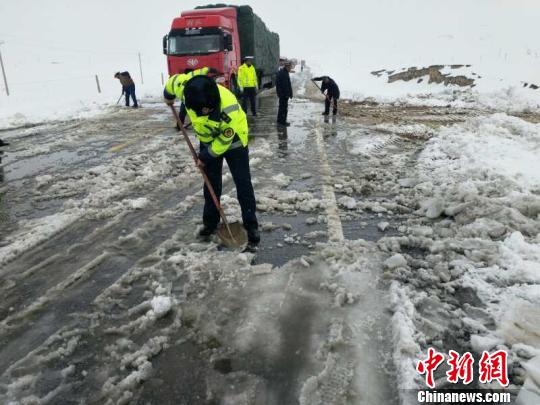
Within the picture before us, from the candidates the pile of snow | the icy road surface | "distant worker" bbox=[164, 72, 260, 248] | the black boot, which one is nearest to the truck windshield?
the icy road surface

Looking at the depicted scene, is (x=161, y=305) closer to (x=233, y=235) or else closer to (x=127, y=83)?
(x=233, y=235)

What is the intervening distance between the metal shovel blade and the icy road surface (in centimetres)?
24

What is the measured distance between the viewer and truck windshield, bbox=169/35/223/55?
1384 cm

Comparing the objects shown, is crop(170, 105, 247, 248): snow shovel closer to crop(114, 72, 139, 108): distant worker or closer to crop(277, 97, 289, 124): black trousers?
crop(277, 97, 289, 124): black trousers

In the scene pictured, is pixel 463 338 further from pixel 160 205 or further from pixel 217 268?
pixel 160 205

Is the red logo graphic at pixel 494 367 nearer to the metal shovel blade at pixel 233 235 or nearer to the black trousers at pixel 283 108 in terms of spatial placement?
the metal shovel blade at pixel 233 235

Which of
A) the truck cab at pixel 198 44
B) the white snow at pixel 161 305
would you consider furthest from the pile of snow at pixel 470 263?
the truck cab at pixel 198 44

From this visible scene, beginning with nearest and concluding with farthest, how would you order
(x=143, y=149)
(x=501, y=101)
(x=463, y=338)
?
(x=463, y=338) → (x=143, y=149) → (x=501, y=101)

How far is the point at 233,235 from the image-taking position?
458cm

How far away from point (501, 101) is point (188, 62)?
13.3 meters

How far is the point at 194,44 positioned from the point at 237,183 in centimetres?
1110

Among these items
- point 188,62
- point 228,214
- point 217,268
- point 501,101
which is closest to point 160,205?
point 228,214

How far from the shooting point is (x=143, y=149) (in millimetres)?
8703

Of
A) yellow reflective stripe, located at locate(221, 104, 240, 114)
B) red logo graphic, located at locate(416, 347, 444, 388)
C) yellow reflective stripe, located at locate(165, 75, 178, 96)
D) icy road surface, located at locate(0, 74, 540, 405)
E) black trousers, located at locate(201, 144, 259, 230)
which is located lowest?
red logo graphic, located at locate(416, 347, 444, 388)
